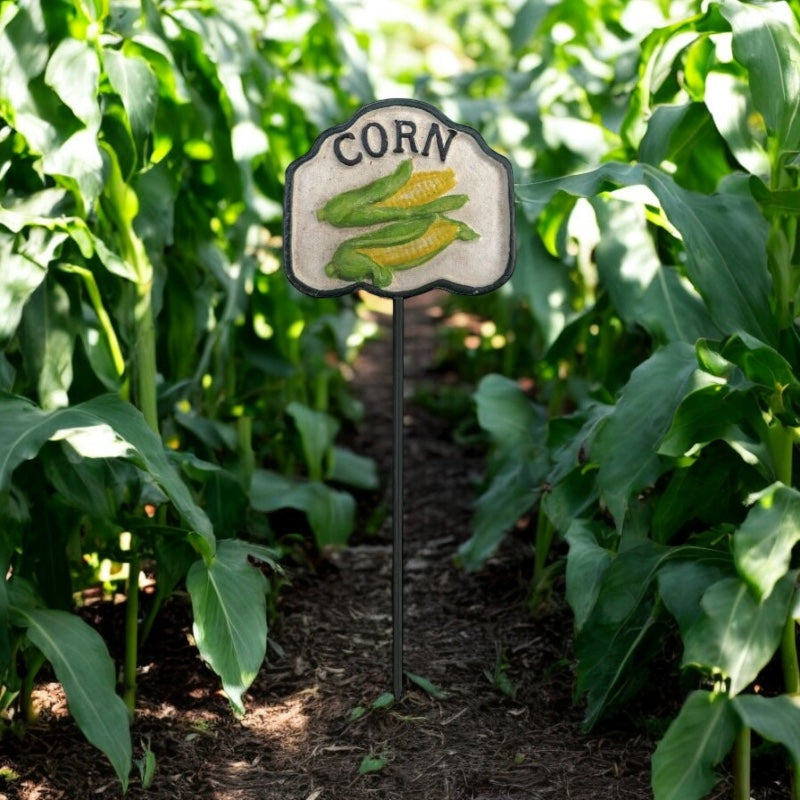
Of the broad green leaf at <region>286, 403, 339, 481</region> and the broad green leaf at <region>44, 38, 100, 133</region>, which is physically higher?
the broad green leaf at <region>44, 38, 100, 133</region>

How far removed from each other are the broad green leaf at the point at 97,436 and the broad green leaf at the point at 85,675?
1.03 feet

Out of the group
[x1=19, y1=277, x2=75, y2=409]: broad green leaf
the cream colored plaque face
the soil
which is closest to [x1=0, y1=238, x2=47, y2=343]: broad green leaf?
[x1=19, y1=277, x2=75, y2=409]: broad green leaf

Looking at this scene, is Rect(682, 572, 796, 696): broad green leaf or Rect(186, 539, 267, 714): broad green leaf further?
Rect(186, 539, 267, 714): broad green leaf

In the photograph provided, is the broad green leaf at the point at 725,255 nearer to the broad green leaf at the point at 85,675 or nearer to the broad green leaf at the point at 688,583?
the broad green leaf at the point at 688,583

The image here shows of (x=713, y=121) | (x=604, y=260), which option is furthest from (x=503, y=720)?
(x=713, y=121)

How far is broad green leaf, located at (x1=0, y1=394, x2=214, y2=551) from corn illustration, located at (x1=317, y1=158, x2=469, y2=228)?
59 centimetres

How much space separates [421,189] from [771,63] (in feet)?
2.50

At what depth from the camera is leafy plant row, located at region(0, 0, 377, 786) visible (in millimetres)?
2510

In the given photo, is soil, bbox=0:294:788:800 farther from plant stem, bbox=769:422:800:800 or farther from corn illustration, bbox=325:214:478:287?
corn illustration, bbox=325:214:478:287

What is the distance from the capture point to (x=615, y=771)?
2.62m

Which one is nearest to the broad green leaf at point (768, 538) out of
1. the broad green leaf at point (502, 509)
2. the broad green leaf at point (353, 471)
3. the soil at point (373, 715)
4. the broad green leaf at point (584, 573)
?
the broad green leaf at point (584, 573)

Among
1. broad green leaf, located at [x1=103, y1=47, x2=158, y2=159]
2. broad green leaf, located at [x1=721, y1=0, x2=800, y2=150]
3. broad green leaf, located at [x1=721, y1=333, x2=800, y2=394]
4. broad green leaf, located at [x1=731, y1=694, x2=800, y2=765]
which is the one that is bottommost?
broad green leaf, located at [x1=731, y1=694, x2=800, y2=765]

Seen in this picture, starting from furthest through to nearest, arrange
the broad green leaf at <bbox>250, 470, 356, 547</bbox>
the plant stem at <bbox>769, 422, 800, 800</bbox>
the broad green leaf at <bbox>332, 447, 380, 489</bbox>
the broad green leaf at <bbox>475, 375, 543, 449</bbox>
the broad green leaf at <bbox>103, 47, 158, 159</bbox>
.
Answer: the broad green leaf at <bbox>332, 447, 380, 489</bbox> → the broad green leaf at <bbox>250, 470, 356, 547</bbox> → the broad green leaf at <bbox>475, 375, 543, 449</bbox> → the broad green leaf at <bbox>103, 47, 158, 159</bbox> → the plant stem at <bbox>769, 422, 800, 800</bbox>

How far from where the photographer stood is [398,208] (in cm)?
262
